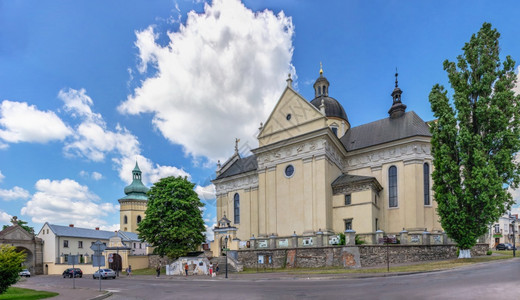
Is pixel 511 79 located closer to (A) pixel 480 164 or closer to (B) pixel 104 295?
(A) pixel 480 164

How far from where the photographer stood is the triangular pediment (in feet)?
113

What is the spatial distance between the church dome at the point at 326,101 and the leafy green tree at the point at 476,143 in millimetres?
19319

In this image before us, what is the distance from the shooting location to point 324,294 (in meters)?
12.4

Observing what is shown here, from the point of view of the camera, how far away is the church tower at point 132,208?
224ft

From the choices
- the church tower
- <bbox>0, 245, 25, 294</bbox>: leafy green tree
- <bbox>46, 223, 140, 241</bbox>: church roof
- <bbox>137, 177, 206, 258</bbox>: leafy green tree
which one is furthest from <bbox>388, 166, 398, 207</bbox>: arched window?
the church tower

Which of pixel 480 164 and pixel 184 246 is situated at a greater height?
pixel 480 164

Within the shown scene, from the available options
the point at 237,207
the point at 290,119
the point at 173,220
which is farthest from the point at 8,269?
the point at 237,207

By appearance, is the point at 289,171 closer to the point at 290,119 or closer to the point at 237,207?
the point at 290,119

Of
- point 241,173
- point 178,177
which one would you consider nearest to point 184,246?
point 178,177

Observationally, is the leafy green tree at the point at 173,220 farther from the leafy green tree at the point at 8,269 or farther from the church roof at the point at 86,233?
the church roof at the point at 86,233

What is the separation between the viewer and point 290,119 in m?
36.2

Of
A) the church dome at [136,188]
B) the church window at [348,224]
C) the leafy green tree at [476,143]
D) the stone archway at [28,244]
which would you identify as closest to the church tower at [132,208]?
the church dome at [136,188]

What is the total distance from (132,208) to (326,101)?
48562 millimetres

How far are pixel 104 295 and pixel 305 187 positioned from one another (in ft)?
72.3
